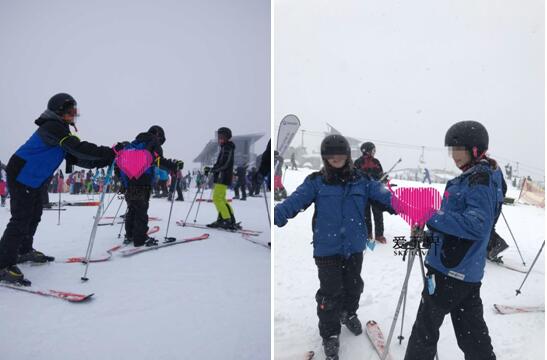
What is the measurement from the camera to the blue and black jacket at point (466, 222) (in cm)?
120

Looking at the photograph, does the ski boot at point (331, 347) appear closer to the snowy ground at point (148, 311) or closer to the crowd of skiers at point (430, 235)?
the crowd of skiers at point (430, 235)

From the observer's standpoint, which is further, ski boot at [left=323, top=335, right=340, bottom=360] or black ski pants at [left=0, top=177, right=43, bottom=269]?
black ski pants at [left=0, top=177, right=43, bottom=269]

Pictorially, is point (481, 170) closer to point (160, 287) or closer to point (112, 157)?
point (160, 287)

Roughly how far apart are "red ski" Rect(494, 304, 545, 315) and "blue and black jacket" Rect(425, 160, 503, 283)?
3.29 feet

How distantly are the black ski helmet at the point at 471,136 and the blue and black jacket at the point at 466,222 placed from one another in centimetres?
6

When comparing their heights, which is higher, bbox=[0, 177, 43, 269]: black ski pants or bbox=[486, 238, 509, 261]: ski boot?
bbox=[0, 177, 43, 269]: black ski pants

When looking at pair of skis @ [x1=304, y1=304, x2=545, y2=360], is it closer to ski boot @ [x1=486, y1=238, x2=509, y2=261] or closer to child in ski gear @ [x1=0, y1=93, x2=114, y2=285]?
ski boot @ [x1=486, y1=238, x2=509, y2=261]

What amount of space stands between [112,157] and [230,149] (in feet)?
5.75

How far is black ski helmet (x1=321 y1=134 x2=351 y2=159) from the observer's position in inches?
64.6

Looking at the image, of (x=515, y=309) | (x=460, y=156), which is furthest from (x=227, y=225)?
(x=460, y=156)

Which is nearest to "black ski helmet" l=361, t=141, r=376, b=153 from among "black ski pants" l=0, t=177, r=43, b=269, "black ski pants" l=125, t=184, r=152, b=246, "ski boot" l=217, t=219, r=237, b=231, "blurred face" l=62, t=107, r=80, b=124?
"ski boot" l=217, t=219, r=237, b=231

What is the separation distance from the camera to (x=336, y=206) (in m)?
1.66

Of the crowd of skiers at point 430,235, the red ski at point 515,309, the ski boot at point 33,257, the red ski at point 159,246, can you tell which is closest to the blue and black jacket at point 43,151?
the ski boot at point 33,257

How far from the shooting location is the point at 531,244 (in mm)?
4176
